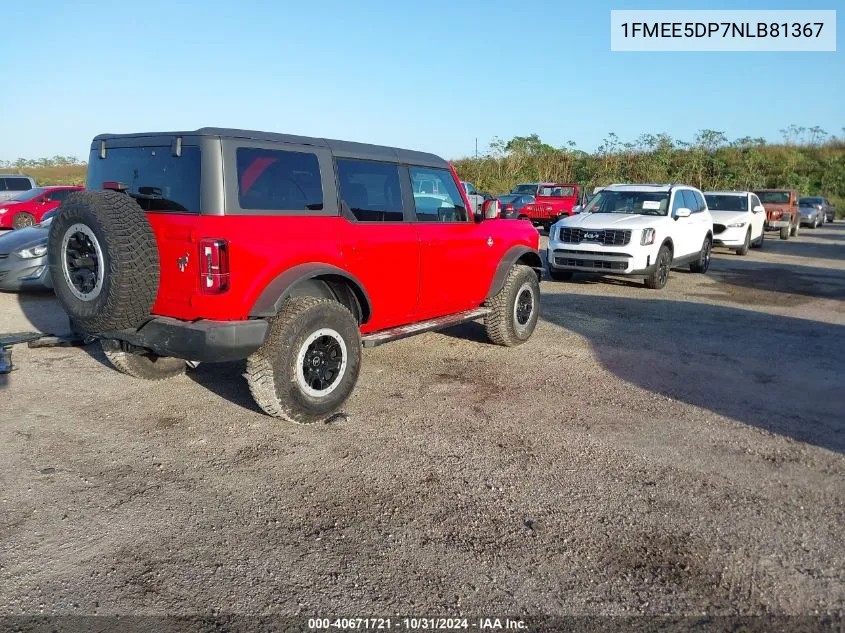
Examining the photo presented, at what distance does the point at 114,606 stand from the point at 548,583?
1.84 meters

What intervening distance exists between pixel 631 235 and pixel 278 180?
7.78 meters

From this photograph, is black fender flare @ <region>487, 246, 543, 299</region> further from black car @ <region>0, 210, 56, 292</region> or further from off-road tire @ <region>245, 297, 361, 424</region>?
black car @ <region>0, 210, 56, 292</region>

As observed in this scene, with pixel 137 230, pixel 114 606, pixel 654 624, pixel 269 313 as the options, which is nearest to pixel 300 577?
pixel 114 606

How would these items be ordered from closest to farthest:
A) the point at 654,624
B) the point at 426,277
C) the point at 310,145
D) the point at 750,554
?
the point at 654,624 < the point at 750,554 < the point at 310,145 < the point at 426,277

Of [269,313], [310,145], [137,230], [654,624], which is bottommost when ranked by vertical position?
[654,624]

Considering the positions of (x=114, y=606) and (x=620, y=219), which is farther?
(x=620, y=219)

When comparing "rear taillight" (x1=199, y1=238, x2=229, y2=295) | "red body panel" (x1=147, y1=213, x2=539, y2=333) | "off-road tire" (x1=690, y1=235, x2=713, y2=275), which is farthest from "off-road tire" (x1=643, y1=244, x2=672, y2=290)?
"rear taillight" (x1=199, y1=238, x2=229, y2=295)

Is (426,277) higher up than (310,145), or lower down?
lower down

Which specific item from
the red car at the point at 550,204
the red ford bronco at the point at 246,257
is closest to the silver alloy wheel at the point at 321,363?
the red ford bronco at the point at 246,257

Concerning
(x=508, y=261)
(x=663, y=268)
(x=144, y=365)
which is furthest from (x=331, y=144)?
(x=663, y=268)

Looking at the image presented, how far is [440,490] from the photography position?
12.8 ft

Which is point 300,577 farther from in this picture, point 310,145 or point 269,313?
point 310,145

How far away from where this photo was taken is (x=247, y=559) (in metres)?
3.17

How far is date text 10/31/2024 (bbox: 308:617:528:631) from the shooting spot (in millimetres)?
2699
